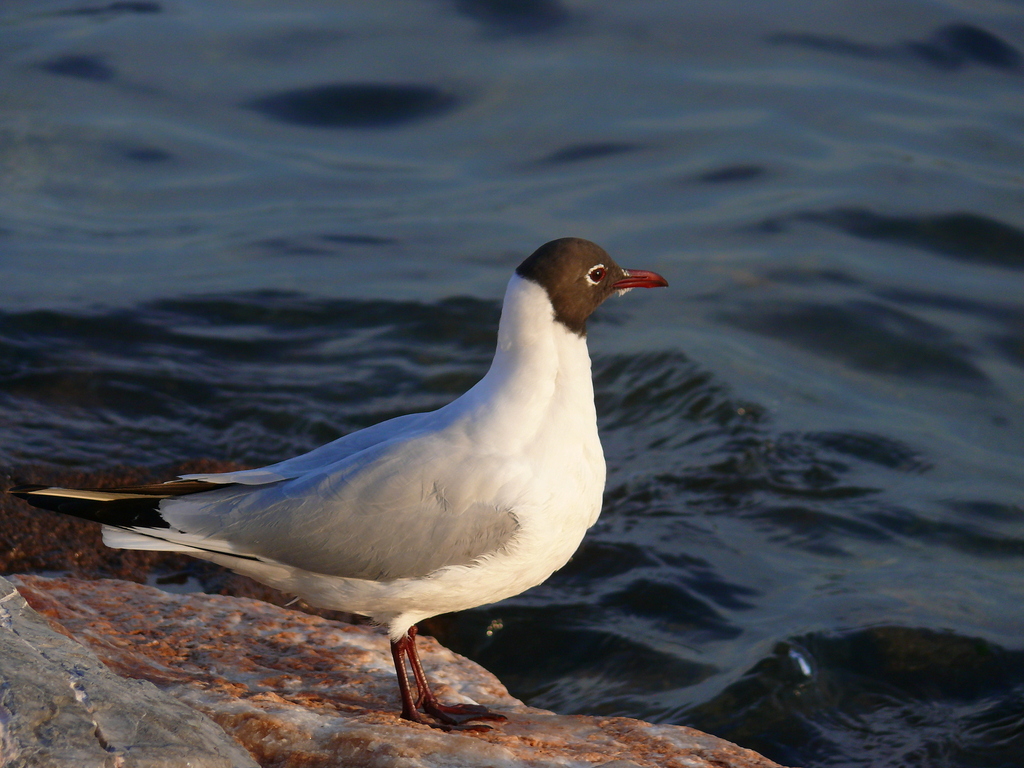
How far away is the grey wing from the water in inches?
83.8

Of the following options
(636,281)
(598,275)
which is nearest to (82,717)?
(598,275)

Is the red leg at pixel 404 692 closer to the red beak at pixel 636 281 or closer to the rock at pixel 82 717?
the rock at pixel 82 717

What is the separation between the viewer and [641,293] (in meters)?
10.9

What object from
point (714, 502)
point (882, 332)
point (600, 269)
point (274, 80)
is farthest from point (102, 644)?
point (274, 80)

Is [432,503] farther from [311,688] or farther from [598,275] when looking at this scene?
[598,275]

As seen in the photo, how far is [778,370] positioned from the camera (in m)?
9.51

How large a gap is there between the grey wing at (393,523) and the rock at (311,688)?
47 centimetres

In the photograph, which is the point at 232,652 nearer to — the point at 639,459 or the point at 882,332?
the point at 639,459

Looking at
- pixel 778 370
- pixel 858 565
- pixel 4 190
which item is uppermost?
pixel 4 190

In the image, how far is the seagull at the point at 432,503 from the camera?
4.09m

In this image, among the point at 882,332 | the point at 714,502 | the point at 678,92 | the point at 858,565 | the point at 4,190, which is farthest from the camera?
the point at 678,92

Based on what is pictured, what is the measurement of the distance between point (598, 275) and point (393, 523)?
4.22 feet

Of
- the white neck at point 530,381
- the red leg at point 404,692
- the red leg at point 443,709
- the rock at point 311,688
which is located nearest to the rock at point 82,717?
the rock at point 311,688

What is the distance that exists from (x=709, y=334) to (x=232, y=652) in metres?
6.46
